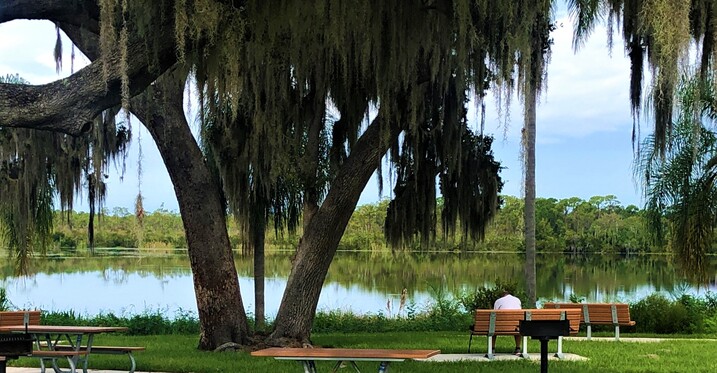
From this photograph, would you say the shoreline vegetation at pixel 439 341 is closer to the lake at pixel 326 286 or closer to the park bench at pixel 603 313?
the park bench at pixel 603 313

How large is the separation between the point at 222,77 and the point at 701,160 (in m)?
10.2

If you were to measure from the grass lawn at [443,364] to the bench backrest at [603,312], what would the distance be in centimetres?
77

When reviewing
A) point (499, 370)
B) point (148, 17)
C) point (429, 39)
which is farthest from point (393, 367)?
point (148, 17)

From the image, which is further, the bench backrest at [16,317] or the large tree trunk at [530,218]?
the large tree trunk at [530,218]

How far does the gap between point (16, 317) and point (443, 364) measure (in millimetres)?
5063

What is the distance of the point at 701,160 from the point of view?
1551cm

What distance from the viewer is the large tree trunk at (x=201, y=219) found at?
11.4 metres

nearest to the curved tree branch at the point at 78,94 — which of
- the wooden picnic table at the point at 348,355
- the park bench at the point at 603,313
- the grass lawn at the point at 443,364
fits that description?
the wooden picnic table at the point at 348,355

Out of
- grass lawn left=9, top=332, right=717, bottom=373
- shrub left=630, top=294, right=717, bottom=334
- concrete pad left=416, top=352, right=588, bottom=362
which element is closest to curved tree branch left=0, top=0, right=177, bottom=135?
grass lawn left=9, top=332, right=717, bottom=373

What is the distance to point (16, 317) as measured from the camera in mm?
10781

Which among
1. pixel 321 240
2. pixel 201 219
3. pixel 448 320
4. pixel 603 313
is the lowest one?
pixel 448 320

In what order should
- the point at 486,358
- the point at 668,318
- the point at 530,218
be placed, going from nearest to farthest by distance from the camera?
1. the point at 486,358
2. the point at 668,318
3. the point at 530,218

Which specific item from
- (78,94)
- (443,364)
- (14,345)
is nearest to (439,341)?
(443,364)

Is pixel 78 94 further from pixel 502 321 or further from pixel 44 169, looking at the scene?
pixel 44 169
